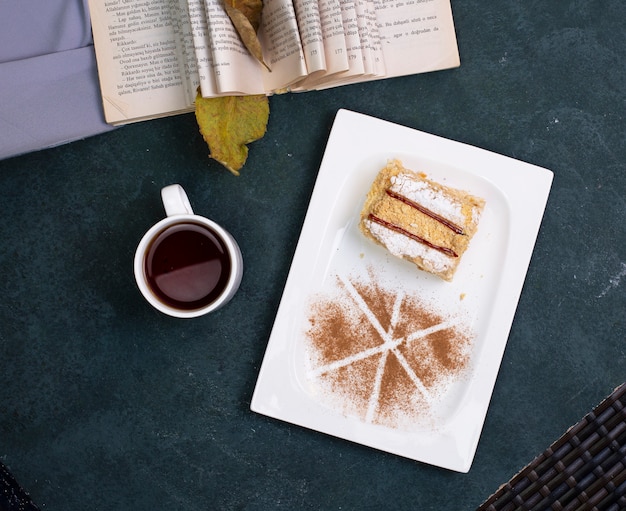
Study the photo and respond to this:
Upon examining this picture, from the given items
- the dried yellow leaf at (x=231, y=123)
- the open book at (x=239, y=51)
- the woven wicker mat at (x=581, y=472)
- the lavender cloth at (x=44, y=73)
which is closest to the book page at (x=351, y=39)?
the open book at (x=239, y=51)

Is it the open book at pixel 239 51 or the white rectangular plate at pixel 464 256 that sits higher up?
the open book at pixel 239 51

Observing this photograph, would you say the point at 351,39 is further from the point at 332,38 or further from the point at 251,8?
the point at 251,8

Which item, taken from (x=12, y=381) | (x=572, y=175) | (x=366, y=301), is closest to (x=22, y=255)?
(x=12, y=381)

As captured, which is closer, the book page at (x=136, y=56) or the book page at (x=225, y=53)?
the book page at (x=225, y=53)

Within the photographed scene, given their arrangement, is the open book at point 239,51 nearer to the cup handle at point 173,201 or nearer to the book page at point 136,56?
the book page at point 136,56

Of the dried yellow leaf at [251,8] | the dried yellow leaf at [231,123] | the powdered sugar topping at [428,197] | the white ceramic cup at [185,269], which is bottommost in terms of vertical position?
the white ceramic cup at [185,269]

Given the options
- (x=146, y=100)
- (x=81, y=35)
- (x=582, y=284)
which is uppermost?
(x=81, y=35)

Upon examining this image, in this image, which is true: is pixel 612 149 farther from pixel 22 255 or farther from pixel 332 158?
pixel 22 255
